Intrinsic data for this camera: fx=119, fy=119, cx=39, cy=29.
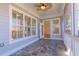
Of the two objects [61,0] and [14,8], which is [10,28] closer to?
[14,8]

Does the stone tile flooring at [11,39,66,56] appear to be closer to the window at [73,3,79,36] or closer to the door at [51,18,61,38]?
the window at [73,3,79,36]

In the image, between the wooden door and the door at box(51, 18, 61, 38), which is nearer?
the door at box(51, 18, 61, 38)

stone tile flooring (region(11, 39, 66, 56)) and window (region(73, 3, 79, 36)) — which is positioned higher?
window (region(73, 3, 79, 36))

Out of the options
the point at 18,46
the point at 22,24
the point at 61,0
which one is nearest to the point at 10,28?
the point at 18,46

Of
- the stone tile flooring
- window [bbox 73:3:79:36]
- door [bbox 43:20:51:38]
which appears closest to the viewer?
window [bbox 73:3:79:36]

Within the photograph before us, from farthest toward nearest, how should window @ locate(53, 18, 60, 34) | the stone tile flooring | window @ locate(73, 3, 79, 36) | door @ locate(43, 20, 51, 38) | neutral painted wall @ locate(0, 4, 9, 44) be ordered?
door @ locate(43, 20, 51, 38) < window @ locate(53, 18, 60, 34) < the stone tile flooring < neutral painted wall @ locate(0, 4, 9, 44) < window @ locate(73, 3, 79, 36)

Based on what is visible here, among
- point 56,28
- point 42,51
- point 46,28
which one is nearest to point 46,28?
point 46,28

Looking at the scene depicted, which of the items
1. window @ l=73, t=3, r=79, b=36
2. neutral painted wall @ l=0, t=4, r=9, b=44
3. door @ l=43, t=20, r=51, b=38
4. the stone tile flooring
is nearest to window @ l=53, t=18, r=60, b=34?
door @ l=43, t=20, r=51, b=38

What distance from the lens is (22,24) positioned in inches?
310

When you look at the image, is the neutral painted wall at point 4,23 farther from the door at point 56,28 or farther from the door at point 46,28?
the door at point 46,28

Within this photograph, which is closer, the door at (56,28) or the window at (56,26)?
the door at (56,28)

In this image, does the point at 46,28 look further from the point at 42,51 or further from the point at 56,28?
the point at 42,51

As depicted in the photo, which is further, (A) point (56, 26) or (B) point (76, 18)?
(A) point (56, 26)

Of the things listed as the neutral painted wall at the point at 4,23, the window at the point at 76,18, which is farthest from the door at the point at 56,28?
the window at the point at 76,18
